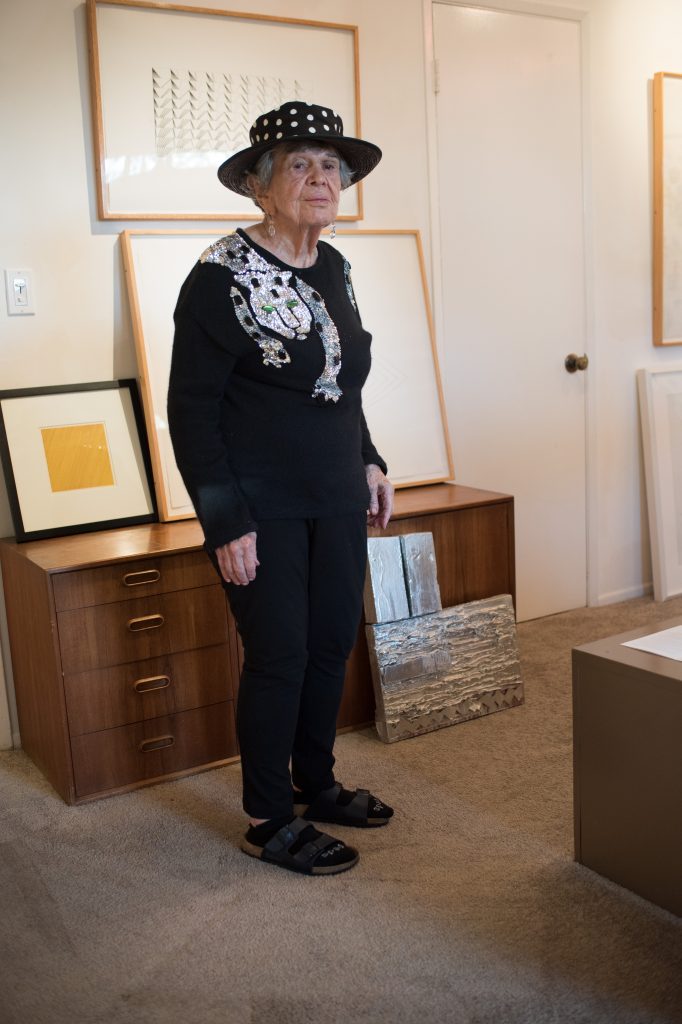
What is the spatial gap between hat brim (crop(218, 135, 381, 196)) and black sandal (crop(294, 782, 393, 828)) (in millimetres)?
1373

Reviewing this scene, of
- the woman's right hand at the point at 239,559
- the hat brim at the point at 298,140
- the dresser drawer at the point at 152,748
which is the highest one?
the hat brim at the point at 298,140

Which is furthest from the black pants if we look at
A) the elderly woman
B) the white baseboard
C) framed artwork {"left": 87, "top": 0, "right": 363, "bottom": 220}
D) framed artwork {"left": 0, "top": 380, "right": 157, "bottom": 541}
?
the white baseboard

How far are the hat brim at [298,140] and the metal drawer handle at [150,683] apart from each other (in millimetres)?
1215

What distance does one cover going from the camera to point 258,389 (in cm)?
203

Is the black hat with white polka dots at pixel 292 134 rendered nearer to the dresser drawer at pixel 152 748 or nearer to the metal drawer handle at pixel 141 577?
the metal drawer handle at pixel 141 577

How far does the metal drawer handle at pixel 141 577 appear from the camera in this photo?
2.52m

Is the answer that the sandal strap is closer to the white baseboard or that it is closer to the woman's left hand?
the woman's left hand

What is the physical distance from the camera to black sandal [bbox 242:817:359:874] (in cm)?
213

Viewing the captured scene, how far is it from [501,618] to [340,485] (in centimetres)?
112

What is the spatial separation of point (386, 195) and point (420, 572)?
136 centimetres

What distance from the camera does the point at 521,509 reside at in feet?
12.7

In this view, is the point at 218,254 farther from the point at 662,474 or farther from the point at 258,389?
the point at 662,474

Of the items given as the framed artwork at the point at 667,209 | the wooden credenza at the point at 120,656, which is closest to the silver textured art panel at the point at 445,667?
the wooden credenza at the point at 120,656

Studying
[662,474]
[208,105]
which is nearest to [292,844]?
[208,105]
